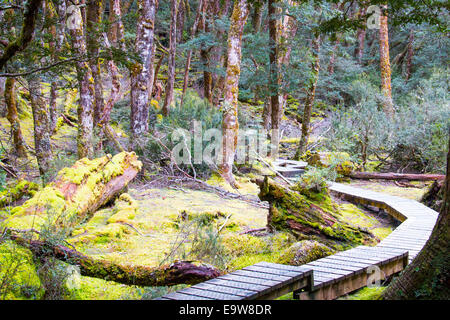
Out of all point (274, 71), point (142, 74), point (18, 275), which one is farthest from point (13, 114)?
point (274, 71)

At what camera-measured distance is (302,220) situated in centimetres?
574

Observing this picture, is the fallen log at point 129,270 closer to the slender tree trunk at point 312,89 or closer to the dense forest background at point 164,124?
the dense forest background at point 164,124

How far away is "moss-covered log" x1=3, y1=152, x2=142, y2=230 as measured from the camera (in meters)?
4.88

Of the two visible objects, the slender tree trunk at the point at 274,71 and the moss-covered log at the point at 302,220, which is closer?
the moss-covered log at the point at 302,220

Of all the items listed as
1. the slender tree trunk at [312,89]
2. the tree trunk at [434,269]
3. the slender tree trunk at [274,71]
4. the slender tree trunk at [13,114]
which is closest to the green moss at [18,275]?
the tree trunk at [434,269]

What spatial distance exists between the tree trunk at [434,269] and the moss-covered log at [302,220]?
279cm

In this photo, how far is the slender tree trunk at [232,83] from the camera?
9695 millimetres

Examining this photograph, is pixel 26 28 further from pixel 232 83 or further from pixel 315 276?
pixel 232 83

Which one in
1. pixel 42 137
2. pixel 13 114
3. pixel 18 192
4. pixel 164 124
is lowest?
pixel 18 192

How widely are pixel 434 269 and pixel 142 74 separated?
882 cm

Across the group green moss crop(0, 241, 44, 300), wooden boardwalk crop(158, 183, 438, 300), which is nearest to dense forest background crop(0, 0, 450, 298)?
green moss crop(0, 241, 44, 300)
